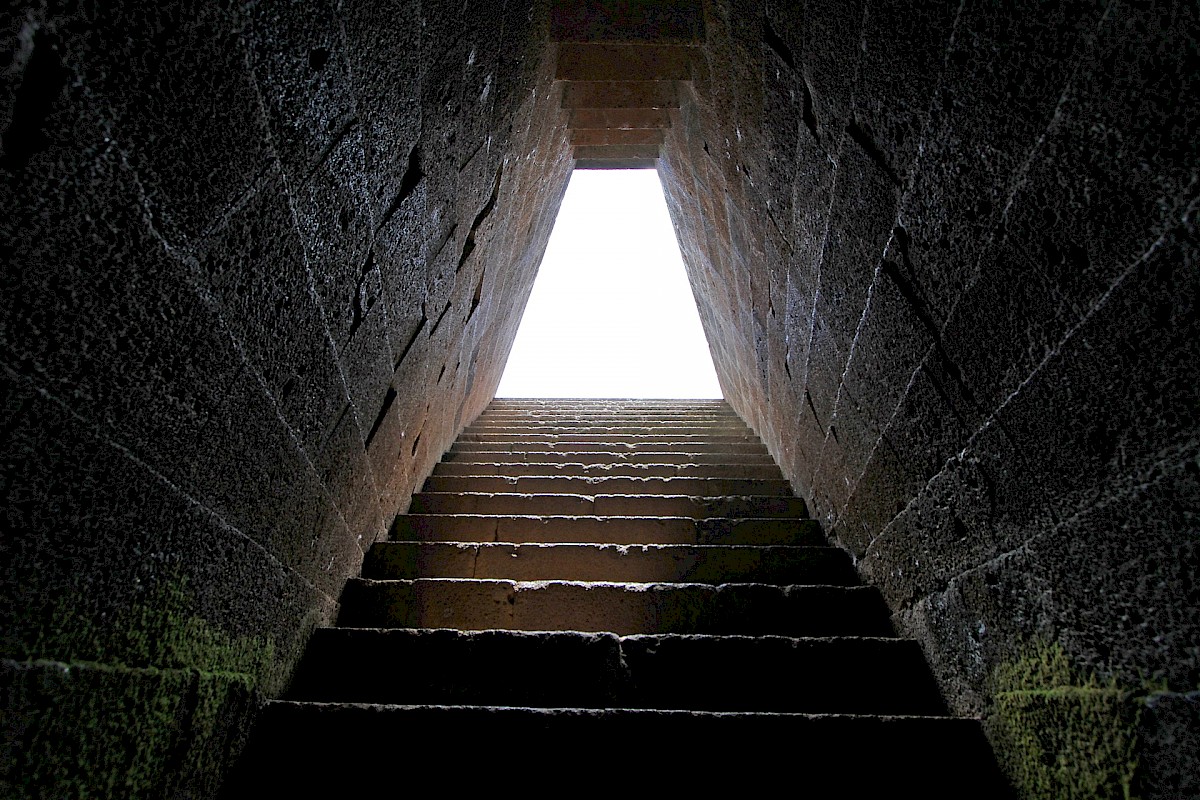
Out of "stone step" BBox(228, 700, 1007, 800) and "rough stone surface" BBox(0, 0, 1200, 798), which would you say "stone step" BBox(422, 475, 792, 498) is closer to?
"rough stone surface" BBox(0, 0, 1200, 798)

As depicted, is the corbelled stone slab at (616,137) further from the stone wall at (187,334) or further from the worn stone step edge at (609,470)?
the worn stone step edge at (609,470)

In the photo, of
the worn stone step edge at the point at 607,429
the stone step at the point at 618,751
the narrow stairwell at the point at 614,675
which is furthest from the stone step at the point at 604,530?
the worn stone step edge at the point at 607,429

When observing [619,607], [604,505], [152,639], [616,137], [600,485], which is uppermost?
[616,137]

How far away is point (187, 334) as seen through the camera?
1.06 metres

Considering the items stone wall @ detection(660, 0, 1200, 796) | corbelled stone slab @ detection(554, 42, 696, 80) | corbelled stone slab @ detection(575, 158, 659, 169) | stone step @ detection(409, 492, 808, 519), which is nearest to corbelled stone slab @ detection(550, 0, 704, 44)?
corbelled stone slab @ detection(554, 42, 696, 80)

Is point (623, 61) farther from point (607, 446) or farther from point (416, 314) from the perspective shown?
point (607, 446)

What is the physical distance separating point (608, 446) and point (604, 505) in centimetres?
134

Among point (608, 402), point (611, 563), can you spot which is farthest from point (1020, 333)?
point (608, 402)

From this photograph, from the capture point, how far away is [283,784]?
4.57 feet

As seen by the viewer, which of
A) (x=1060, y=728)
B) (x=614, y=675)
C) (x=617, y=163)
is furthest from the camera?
(x=617, y=163)

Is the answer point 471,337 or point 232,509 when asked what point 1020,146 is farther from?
point 471,337

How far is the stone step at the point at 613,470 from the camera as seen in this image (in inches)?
153

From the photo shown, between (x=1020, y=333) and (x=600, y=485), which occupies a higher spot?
(x=600, y=485)

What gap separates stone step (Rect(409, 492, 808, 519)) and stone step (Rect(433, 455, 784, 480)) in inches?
21.9
